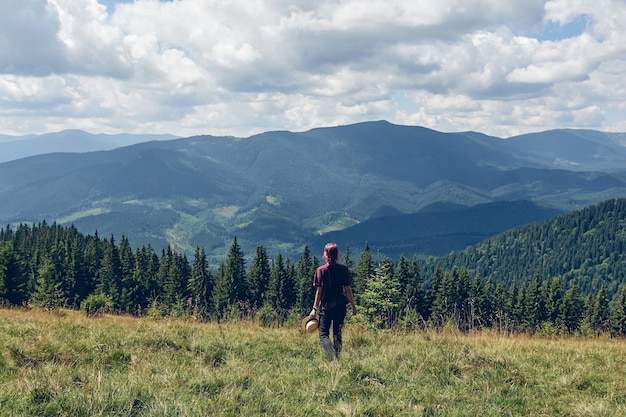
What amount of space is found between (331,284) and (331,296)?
0.28 meters

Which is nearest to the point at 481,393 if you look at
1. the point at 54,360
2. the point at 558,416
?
the point at 558,416

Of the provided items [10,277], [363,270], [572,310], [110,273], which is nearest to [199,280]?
[110,273]

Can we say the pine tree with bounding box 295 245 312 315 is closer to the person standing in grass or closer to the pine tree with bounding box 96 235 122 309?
the pine tree with bounding box 96 235 122 309

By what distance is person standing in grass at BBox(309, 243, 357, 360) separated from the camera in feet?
33.8

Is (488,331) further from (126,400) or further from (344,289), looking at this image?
(126,400)

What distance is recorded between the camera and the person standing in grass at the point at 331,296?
10.3 metres

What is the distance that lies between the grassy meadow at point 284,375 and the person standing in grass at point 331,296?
65 cm

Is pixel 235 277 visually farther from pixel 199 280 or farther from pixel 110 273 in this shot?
pixel 110 273

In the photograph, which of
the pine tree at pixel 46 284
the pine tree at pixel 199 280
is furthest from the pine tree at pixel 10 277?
the pine tree at pixel 199 280

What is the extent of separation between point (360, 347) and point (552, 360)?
442cm

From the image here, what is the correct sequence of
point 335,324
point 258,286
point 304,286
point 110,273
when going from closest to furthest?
1. point 335,324
2. point 110,273
3. point 258,286
4. point 304,286

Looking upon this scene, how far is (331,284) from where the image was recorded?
34.1 feet

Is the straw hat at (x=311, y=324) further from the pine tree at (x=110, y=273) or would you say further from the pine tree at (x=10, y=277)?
the pine tree at (x=110, y=273)

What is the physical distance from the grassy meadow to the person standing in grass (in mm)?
646
